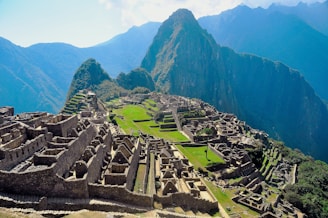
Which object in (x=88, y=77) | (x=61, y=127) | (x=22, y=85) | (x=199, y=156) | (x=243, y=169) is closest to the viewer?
(x=61, y=127)

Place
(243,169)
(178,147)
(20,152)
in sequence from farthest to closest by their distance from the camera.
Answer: (178,147) < (243,169) < (20,152)

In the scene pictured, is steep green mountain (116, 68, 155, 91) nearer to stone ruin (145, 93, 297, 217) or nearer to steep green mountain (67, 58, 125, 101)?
steep green mountain (67, 58, 125, 101)

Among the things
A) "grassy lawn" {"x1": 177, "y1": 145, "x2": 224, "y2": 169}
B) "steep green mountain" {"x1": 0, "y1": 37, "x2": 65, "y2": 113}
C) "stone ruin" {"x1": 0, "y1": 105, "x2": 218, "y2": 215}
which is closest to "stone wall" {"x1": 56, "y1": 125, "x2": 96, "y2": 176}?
"stone ruin" {"x1": 0, "y1": 105, "x2": 218, "y2": 215}

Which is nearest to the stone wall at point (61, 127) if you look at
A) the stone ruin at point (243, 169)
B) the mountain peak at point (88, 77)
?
the stone ruin at point (243, 169)

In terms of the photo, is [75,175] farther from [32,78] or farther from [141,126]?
[32,78]

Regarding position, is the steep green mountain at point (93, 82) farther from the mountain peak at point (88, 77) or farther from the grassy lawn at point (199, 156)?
the grassy lawn at point (199, 156)

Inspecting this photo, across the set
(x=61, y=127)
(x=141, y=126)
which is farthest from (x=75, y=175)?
(x=141, y=126)

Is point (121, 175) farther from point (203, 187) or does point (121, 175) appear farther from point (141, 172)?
point (203, 187)

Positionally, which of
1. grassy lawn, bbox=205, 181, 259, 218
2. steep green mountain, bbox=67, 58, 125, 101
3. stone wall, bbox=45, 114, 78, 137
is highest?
steep green mountain, bbox=67, 58, 125, 101
